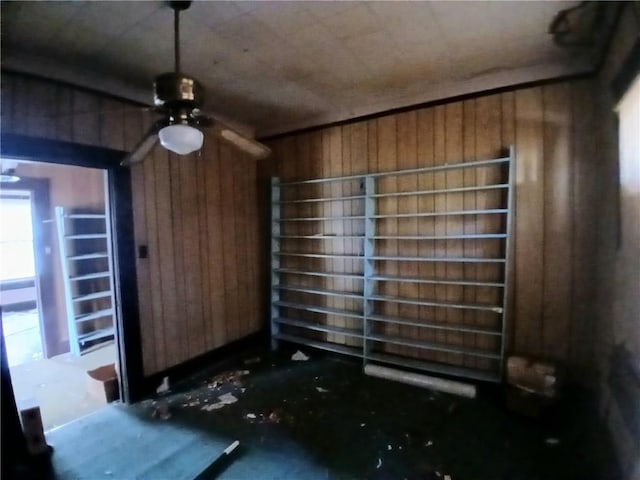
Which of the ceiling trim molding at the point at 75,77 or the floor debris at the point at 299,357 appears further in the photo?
the floor debris at the point at 299,357

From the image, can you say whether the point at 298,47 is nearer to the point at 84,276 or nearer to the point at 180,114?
the point at 180,114

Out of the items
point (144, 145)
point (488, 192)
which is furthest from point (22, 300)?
point (488, 192)

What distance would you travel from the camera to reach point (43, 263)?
369cm

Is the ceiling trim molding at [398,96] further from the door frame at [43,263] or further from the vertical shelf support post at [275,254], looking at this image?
the door frame at [43,263]

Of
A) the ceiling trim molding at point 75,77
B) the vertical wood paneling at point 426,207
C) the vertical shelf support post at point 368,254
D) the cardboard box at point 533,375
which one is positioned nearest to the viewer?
the ceiling trim molding at point 75,77

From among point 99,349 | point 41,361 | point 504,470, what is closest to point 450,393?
point 504,470

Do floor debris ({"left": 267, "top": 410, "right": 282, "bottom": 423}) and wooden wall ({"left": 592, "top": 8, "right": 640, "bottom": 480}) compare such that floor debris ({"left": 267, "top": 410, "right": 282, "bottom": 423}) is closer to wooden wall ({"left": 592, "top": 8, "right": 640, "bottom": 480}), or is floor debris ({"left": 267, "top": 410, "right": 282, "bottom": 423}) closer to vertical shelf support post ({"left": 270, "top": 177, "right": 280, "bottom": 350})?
vertical shelf support post ({"left": 270, "top": 177, "right": 280, "bottom": 350})

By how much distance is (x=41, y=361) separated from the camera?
10.9 ft

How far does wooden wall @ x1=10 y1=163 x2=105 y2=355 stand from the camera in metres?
3.64

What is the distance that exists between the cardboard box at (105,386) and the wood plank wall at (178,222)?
0.82 feet

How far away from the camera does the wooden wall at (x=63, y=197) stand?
364 centimetres

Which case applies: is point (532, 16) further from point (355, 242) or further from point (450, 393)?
point (450, 393)

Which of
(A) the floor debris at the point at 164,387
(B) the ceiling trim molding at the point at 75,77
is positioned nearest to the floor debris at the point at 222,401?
(A) the floor debris at the point at 164,387

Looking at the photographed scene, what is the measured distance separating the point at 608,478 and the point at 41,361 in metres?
4.55
